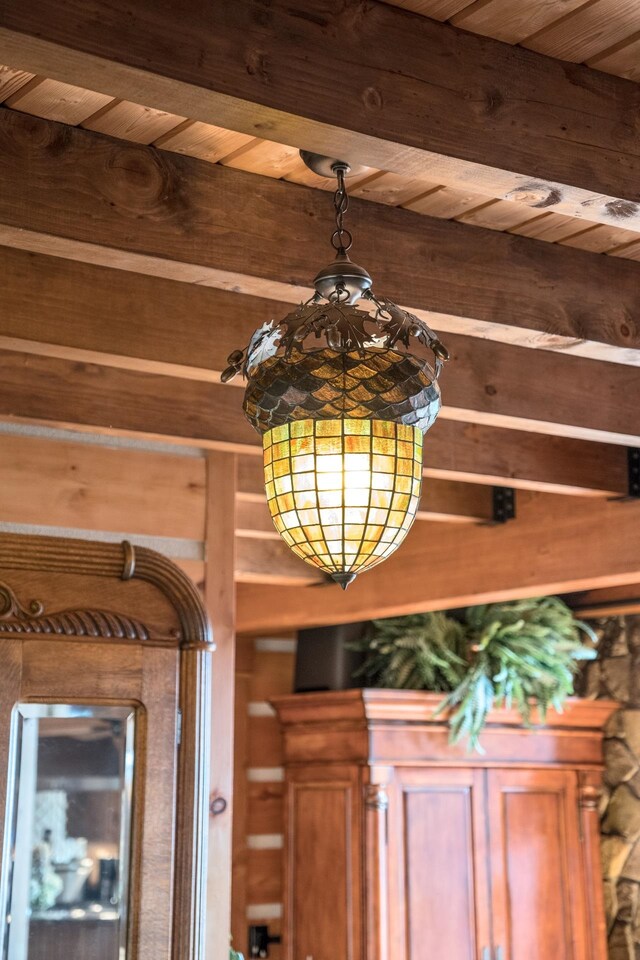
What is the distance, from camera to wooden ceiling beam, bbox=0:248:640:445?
2309 mm

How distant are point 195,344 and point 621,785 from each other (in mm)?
3953

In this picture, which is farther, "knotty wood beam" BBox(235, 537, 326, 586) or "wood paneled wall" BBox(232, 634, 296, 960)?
"wood paneled wall" BBox(232, 634, 296, 960)

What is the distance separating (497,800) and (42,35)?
446 cm

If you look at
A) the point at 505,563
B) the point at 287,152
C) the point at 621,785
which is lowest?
the point at 621,785

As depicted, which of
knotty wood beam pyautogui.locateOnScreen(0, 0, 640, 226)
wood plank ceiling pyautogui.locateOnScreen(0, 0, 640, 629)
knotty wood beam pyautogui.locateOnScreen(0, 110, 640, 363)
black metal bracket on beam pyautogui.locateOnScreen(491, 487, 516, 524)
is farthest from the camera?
black metal bracket on beam pyautogui.locateOnScreen(491, 487, 516, 524)

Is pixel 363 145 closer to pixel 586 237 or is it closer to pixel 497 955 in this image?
pixel 586 237

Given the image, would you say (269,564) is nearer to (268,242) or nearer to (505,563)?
(505,563)

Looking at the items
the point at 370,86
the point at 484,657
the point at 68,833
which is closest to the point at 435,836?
the point at 484,657

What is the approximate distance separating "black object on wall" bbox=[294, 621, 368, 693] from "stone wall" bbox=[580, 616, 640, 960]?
49.2 inches

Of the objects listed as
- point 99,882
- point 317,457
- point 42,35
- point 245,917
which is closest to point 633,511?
point 99,882

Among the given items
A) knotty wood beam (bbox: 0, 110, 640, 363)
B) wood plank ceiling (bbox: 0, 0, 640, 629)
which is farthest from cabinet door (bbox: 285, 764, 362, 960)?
knotty wood beam (bbox: 0, 110, 640, 363)

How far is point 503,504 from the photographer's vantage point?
422 cm

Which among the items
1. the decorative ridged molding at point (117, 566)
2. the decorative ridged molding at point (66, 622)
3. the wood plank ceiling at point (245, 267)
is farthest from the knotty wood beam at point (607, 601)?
the decorative ridged molding at point (66, 622)

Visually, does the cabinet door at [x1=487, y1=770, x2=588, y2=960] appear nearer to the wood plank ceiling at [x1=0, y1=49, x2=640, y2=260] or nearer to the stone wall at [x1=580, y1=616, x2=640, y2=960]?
the stone wall at [x1=580, y1=616, x2=640, y2=960]
